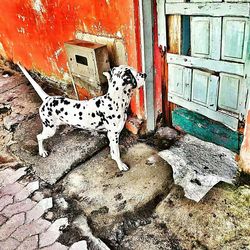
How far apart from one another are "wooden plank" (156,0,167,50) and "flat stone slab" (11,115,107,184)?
5.00 ft

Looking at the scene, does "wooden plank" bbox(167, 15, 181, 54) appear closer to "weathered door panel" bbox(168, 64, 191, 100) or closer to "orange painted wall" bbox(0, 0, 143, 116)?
"weathered door panel" bbox(168, 64, 191, 100)

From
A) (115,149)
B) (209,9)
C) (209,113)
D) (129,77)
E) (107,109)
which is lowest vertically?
(115,149)

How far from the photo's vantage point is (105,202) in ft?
10.3

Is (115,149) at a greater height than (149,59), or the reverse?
(149,59)

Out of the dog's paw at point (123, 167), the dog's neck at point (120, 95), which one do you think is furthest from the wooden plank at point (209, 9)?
the dog's paw at point (123, 167)

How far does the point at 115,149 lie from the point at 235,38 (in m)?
1.78

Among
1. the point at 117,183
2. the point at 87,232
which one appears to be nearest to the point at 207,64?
the point at 117,183

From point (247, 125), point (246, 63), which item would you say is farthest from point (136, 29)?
point (247, 125)

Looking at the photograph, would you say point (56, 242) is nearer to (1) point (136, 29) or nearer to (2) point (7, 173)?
(2) point (7, 173)

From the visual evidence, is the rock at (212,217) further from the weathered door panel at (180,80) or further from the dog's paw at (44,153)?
the dog's paw at (44,153)

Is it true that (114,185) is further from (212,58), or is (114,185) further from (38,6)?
(38,6)

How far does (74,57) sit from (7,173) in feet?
5.91

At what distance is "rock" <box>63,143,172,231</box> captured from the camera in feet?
10.0

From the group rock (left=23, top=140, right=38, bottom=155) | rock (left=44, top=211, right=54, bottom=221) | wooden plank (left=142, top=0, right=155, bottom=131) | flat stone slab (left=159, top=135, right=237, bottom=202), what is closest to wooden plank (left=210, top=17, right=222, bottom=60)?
wooden plank (left=142, top=0, right=155, bottom=131)
